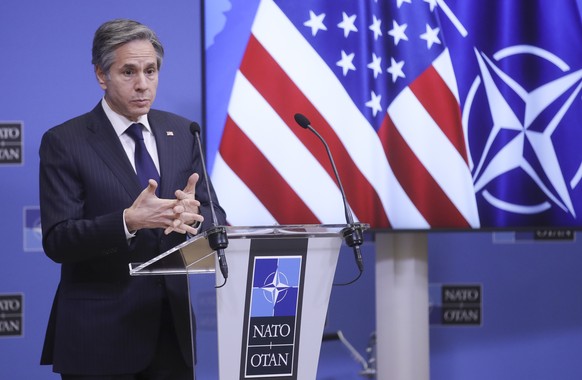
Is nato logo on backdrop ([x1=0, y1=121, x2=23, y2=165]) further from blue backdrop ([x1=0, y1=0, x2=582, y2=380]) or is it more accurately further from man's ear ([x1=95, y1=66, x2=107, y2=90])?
man's ear ([x1=95, y1=66, x2=107, y2=90])

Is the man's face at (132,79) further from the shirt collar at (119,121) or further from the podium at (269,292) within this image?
the podium at (269,292)

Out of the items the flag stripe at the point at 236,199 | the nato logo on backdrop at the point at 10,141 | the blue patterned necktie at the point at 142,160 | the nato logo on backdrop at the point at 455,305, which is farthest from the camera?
the nato logo on backdrop at the point at 455,305

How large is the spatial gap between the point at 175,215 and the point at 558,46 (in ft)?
6.91

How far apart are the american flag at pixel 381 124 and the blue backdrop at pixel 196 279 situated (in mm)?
458

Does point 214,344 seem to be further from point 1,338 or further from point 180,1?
point 180,1

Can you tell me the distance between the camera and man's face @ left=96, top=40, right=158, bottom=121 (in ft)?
7.53

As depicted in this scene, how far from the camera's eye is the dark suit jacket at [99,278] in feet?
7.11

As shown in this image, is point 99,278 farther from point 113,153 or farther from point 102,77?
point 102,77

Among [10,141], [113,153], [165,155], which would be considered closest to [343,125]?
[165,155]

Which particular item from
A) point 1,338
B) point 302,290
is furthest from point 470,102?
point 1,338

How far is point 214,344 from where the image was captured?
375cm

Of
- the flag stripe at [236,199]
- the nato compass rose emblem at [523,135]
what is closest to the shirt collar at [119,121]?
the flag stripe at [236,199]

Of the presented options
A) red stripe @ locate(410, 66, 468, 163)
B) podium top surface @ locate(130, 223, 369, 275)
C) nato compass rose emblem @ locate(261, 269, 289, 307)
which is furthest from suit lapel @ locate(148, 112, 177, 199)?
red stripe @ locate(410, 66, 468, 163)

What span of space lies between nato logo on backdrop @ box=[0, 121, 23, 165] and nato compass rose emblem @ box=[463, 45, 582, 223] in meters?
1.92
